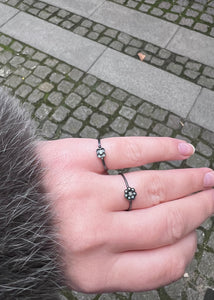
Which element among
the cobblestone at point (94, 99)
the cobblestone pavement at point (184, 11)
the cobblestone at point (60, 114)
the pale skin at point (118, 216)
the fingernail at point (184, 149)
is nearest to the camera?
the pale skin at point (118, 216)

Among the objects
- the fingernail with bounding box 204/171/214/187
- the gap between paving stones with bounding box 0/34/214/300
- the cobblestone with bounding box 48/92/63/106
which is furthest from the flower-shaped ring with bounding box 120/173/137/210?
the cobblestone with bounding box 48/92/63/106

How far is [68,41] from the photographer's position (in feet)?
14.4

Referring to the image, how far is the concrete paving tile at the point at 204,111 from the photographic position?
3600mm

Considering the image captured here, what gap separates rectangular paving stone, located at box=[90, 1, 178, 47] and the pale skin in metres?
3.54

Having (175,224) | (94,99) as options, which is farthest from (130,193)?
(94,99)

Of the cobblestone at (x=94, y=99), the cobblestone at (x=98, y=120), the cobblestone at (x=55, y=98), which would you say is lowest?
the cobblestone at (x=98, y=120)

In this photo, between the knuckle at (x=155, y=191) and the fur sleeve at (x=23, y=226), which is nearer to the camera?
the fur sleeve at (x=23, y=226)

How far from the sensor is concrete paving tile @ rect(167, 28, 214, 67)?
4.20 m

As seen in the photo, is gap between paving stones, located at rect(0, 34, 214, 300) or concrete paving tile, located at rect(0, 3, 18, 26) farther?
concrete paving tile, located at rect(0, 3, 18, 26)

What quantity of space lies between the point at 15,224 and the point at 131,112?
2.94m

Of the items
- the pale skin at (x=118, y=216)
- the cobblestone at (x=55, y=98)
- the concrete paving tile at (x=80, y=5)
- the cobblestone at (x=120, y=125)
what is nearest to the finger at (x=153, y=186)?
the pale skin at (x=118, y=216)

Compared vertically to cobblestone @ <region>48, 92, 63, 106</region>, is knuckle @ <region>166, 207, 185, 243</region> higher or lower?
higher

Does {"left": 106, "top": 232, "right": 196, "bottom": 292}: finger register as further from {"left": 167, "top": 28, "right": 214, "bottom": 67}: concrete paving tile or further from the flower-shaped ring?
{"left": 167, "top": 28, "right": 214, "bottom": 67}: concrete paving tile

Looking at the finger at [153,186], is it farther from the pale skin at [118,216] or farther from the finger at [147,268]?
the finger at [147,268]
